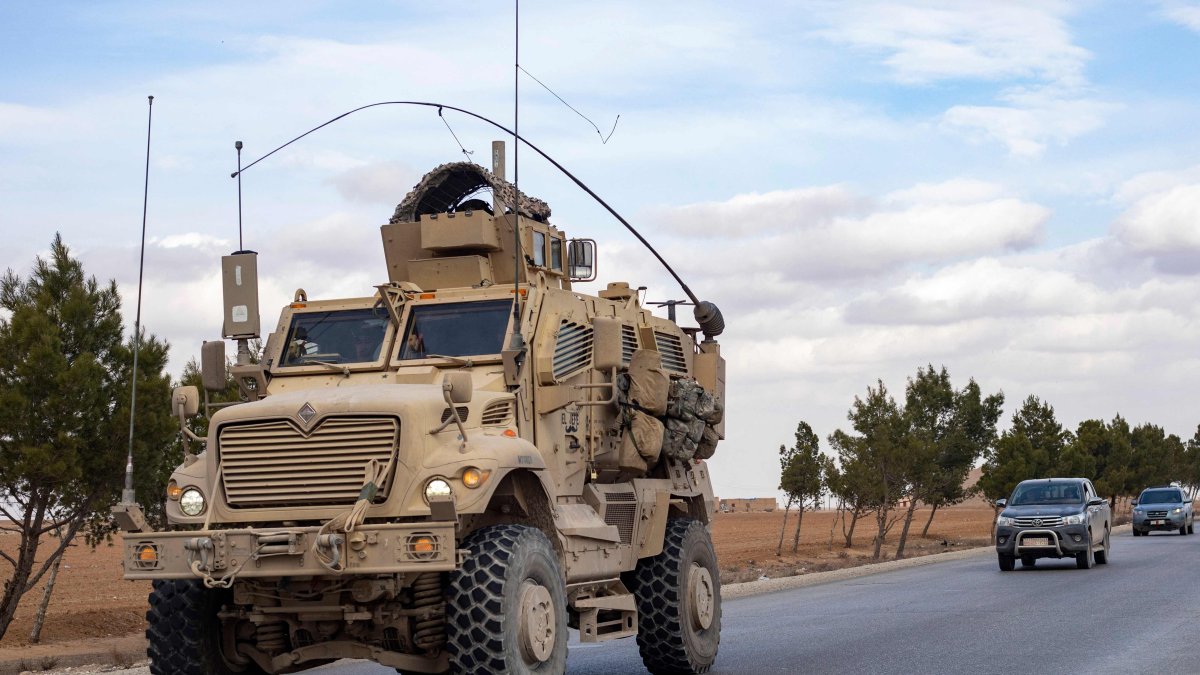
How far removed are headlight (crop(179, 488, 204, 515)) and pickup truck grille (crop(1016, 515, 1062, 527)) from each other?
72.8 ft

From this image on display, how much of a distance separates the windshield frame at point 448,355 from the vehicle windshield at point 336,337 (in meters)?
0.14

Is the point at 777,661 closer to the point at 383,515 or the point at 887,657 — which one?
the point at 887,657

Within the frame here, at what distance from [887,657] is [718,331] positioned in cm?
346

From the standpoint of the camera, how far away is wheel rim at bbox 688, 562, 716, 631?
A: 512 inches

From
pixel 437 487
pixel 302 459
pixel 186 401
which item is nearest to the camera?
pixel 437 487

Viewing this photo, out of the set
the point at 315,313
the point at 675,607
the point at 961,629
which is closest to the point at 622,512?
the point at 675,607

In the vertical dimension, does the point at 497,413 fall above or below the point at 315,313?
below

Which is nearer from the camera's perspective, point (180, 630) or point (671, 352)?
point (180, 630)

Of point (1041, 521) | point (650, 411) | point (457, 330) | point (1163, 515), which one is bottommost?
point (1163, 515)

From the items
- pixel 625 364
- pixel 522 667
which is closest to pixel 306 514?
pixel 522 667

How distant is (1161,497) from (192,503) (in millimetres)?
49141

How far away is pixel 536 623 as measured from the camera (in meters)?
9.40

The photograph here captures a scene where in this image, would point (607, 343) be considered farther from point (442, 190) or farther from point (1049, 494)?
point (1049, 494)

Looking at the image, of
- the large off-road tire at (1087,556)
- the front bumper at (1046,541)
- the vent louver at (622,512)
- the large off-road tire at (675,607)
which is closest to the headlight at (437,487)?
the vent louver at (622,512)
